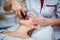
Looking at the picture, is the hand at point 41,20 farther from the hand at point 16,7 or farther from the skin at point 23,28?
the hand at point 16,7

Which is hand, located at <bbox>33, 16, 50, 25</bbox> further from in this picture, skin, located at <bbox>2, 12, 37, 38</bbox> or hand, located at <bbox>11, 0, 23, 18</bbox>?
hand, located at <bbox>11, 0, 23, 18</bbox>

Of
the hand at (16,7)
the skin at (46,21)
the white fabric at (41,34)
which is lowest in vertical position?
the white fabric at (41,34)

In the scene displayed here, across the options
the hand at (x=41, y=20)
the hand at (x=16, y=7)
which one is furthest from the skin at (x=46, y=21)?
the hand at (x=16, y=7)

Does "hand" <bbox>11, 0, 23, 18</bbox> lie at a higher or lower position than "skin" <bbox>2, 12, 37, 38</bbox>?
higher

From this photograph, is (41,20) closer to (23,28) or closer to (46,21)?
(46,21)

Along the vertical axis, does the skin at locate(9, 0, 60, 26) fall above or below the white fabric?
above

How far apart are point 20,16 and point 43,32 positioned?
226mm

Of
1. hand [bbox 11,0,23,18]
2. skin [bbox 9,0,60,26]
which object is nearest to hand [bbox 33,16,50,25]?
skin [bbox 9,0,60,26]

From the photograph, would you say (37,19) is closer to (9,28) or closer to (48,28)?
(48,28)

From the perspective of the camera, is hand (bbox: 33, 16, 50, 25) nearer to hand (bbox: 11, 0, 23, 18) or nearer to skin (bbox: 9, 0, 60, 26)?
skin (bbox: 9, 0, 60, 26)

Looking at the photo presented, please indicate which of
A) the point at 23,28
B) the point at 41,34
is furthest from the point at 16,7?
the point at 41,34

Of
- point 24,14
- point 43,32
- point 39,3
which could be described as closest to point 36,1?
point 39,3

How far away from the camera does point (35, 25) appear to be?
1190mm

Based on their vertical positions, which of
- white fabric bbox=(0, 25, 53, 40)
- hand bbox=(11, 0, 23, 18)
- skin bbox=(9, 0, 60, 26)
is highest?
hand bbox=(11, 0, 23, 18)
